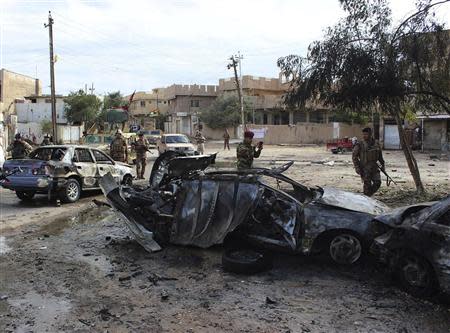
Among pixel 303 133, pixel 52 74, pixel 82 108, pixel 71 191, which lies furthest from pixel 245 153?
pixel 82 108

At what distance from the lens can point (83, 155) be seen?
12.7 metres

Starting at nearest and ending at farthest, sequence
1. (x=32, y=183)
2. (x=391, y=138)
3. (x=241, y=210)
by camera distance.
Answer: (x=241, y=210) < (x=32, y=183) < (x=391, y=138)

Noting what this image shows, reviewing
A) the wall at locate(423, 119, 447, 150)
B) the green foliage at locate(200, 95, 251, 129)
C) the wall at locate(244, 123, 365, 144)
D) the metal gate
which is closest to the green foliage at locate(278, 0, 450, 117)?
the wall at locate(423, 119, 447, 150)

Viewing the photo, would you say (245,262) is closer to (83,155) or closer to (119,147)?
(83,155)

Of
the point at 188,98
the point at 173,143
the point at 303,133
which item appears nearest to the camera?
the point at 173,143

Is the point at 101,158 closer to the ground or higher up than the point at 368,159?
closer to the ground

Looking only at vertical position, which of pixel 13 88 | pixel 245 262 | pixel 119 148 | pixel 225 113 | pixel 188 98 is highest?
pixel 13 88

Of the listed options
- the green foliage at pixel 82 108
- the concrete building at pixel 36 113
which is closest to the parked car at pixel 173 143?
the concrete building at pixel 36 113

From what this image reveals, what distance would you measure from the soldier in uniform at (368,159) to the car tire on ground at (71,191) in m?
6.82

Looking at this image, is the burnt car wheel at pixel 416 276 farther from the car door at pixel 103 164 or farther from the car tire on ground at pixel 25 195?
the car tire on ground at pixel 25 195

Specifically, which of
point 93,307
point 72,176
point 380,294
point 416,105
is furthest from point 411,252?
point 72,176

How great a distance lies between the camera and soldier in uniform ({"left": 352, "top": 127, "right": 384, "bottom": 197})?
32.5 feet

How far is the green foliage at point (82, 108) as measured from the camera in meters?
55.0

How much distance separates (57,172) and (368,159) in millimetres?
7172
